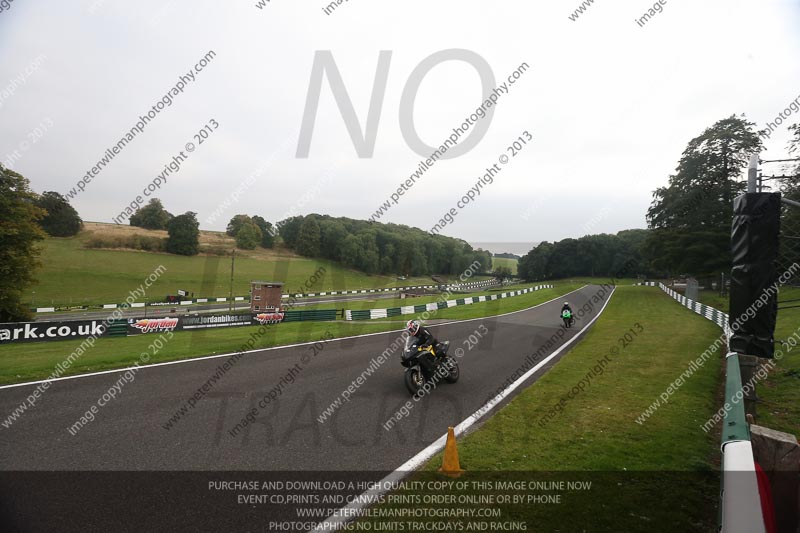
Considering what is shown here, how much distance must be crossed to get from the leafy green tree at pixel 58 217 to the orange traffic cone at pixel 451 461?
235 ft

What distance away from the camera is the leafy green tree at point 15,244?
25.7 metres

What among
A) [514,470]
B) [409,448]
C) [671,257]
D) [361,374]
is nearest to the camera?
[514,470]

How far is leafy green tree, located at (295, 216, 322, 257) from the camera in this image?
6881 centimetres

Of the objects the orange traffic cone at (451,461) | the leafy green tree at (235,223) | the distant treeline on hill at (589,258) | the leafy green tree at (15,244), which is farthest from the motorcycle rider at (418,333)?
the distant treeline on hill at (589,258)

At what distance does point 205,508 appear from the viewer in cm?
410

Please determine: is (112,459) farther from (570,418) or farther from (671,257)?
(671,257)

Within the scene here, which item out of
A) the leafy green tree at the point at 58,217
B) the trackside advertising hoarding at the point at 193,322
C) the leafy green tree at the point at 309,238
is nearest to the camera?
the trackside advertising hoarding at the point at 193,322

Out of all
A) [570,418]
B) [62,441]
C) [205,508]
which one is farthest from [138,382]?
[570,418]

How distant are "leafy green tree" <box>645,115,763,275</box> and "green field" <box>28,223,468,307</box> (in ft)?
132

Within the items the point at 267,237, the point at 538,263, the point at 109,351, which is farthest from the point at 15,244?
the point at 538,263

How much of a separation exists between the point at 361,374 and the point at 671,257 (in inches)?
1454

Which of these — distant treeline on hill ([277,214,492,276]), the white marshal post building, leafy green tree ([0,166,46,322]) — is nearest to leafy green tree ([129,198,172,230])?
distant treeline on hill ([277,214,492,276])

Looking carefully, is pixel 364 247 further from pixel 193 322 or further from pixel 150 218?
pixel 193 322

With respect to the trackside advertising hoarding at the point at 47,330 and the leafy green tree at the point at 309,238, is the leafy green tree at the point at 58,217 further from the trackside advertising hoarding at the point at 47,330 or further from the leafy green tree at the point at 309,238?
the trackside advertising hoarding at the point at 47,330
